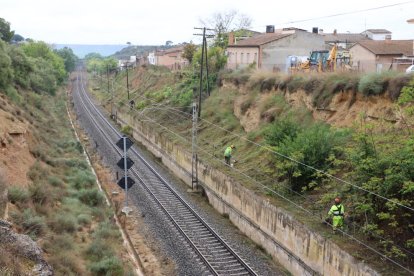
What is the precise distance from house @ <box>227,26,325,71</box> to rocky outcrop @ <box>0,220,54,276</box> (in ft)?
105

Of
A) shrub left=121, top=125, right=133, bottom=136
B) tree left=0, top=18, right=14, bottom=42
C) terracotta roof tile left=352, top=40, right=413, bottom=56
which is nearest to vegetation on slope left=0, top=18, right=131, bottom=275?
shrub left=121, top=125, right=133, bottom=136

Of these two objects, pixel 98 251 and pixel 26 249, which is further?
pixel 98 251

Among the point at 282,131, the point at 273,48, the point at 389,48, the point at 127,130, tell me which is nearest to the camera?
the point at 282,131

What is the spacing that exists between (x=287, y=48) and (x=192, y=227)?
28352mm

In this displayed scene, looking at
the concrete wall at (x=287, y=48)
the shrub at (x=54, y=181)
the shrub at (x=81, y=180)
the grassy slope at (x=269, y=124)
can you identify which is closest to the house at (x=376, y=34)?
the concrete wall at (x=287, y=48)

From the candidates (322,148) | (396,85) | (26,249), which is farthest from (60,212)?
(396,85)

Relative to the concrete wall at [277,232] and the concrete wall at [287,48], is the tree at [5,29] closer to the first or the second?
the concrete wall at [287,48]

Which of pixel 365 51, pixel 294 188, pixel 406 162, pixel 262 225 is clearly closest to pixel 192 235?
pixel 262 225

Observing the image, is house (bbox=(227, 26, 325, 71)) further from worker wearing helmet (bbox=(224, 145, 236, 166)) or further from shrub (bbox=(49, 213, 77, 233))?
shrub (bbox=(49, 213, 77, 233))

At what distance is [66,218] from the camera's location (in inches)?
770

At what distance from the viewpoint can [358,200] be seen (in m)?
16.8

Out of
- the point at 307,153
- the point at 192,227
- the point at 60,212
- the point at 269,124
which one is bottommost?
the point at 192,227

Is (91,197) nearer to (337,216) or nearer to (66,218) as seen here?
(66,218)

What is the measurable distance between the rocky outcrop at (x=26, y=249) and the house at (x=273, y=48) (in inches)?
1257
